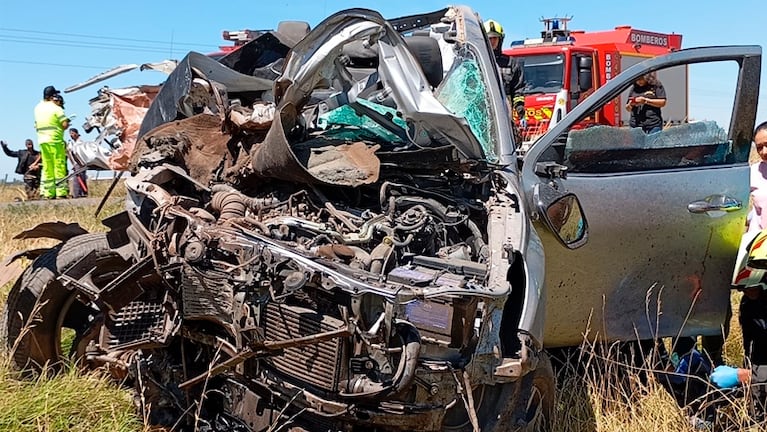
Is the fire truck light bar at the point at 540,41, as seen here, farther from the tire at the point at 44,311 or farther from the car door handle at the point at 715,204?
the tire at the point at 44,311

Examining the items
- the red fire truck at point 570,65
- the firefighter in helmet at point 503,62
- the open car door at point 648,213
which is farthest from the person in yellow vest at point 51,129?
the open car door at point 648,213

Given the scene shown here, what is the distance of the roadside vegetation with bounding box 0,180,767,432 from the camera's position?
351 centimetres

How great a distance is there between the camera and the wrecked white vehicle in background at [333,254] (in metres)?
2.87

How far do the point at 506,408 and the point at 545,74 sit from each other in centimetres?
1035

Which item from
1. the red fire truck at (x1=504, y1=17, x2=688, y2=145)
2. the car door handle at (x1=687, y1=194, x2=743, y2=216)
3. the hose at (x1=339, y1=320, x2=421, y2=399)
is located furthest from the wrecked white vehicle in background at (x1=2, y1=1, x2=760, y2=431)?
the red fire truck at (x1=504, y1=17, x2=688, y2=145)

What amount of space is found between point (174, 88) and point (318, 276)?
2.00 m

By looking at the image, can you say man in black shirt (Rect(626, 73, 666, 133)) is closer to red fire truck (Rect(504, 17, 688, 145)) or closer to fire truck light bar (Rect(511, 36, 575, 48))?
red fire truck (Rect(504, 17, 688, 145))

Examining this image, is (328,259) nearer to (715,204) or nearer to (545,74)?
(715,204)

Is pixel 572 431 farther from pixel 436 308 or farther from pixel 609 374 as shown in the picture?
pixel 436 308

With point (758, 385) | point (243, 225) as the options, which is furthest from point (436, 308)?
point (758, 385)

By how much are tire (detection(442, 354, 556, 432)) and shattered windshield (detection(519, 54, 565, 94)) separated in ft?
31.6

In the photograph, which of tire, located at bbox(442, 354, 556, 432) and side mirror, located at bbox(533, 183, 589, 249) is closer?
tire, located at bbox(442, 354, 556, 432)

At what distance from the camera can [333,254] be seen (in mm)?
3076

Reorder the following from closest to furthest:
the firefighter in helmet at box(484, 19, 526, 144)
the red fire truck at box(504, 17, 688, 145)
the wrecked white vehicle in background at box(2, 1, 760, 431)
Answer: the wrecked white vehicle in background at box(2, 1, 760, 431) < the firefighter in helmet at box(484, 19, 526, 144) < the red fire truck at box(504, 17, 688, 145)
